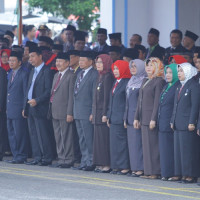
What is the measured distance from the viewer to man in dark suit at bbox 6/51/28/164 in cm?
1772

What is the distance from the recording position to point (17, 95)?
58.3 feet

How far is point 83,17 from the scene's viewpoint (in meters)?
36.9

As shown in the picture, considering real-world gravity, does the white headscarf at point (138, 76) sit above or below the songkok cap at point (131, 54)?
below

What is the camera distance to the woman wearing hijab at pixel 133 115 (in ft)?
50.7

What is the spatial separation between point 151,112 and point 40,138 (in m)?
2.92

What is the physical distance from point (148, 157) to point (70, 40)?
5119 mm

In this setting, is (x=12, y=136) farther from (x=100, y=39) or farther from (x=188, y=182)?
(x=188, y=182)

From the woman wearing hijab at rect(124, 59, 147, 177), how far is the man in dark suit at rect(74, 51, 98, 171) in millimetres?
951

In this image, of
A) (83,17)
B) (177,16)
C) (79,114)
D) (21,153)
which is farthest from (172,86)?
(83,17)

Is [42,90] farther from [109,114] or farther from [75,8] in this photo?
[75,8]

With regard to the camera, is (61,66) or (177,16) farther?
(177,16)

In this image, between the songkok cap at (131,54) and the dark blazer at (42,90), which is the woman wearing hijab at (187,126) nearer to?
Answer: the songkok cap at (131,54)

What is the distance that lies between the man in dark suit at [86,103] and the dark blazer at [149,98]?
132 cm

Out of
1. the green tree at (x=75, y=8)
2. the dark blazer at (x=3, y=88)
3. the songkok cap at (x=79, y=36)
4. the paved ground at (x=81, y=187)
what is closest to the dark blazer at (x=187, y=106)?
the paved ground at (x=81, y=187)
